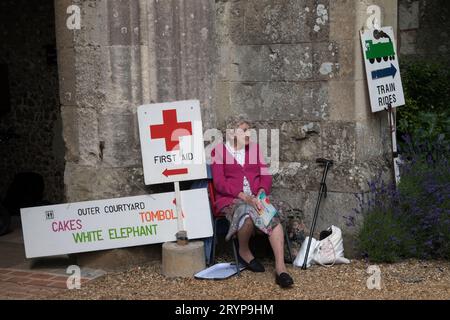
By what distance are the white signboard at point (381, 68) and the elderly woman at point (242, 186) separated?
1.07 metres

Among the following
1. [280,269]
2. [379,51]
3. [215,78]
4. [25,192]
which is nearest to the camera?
[280,269]

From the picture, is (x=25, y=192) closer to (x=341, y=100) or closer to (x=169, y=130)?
(x=169, y=130)

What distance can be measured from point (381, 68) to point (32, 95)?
5.22 metres

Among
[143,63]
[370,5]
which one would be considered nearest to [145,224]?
[143,63]

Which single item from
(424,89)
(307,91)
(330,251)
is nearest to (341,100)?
(307,91)

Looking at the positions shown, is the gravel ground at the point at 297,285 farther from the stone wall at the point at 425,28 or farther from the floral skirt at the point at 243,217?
the stone wall at the point at 425,28

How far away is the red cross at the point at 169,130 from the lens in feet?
17.4

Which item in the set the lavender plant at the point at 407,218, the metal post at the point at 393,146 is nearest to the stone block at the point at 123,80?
the lavender plant at the point at 407,218

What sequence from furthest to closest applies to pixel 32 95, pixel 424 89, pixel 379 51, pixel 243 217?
pixel 32 95, pixel 424 89, pixel 379 51, pixel 243 217

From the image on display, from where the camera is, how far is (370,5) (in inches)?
213

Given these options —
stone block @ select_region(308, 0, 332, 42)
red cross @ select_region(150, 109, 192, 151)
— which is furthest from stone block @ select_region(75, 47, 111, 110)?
stone block @ select_region(308, 0, 332, 42)

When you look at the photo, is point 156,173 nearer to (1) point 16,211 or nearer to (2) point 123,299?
(2) point 123,299

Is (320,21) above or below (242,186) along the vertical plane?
above

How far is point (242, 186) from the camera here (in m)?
5.22
